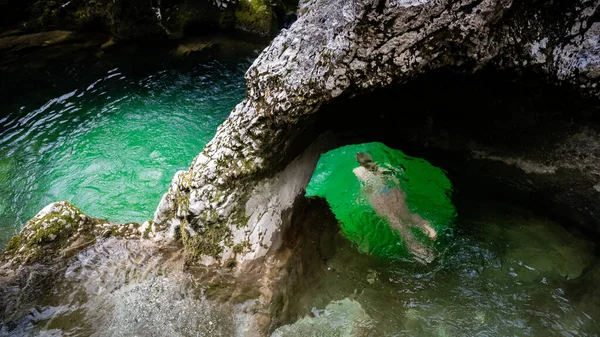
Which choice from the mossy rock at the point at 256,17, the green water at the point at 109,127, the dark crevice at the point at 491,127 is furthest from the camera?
the mossy rock at the point at 256,17

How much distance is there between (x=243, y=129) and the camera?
380cm

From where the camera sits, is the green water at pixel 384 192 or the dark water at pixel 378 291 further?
the green water at pixel 384 192

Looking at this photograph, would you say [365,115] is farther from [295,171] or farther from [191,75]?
[191,75]

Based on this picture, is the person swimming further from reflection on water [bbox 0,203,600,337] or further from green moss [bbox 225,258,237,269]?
green moss [bbox 225,258,237,269]

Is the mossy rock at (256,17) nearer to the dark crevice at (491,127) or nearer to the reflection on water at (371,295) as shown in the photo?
the dark crevice at (491,127)

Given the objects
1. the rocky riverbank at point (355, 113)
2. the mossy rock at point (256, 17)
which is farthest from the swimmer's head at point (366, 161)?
the mossy rock at point (256, 17)

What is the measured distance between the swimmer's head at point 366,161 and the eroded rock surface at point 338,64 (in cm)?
228

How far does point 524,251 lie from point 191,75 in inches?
322

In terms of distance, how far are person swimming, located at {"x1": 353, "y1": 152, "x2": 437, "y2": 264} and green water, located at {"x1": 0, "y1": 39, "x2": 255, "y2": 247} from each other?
305cm

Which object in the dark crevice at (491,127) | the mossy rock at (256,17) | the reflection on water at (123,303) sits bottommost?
the reflection on water at (123,303)

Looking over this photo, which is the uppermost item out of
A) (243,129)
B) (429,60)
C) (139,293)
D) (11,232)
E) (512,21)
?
(512,21)

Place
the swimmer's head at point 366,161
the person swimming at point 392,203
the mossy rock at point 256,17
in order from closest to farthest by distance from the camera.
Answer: the person swimming at point 392,203 < the swimmer's head at point 366,161 < the mossy rock at point 256,17

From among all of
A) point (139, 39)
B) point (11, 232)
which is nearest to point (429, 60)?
point (11, 232)

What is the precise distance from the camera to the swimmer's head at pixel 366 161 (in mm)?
5977
